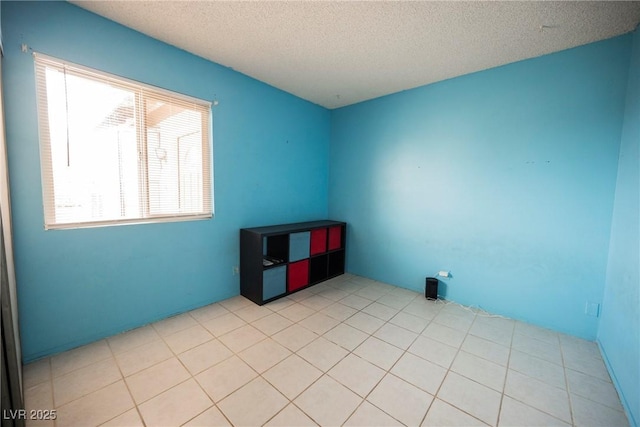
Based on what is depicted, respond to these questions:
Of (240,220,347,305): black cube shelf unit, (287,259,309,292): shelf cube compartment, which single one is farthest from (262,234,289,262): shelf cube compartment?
(287,259,309,292): shelf cube compartment

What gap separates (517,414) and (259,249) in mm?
2417

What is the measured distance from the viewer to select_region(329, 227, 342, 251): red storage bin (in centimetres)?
373

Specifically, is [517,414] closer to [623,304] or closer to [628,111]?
[623,304]

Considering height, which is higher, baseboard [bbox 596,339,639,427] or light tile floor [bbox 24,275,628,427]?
baseboard [bbox 596,339,639,427]

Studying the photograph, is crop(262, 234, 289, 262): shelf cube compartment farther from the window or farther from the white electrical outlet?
the white electrical outlet

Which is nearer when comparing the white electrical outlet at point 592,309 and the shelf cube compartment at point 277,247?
the white electrical outlet at point 592,309

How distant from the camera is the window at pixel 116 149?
74.6 inches

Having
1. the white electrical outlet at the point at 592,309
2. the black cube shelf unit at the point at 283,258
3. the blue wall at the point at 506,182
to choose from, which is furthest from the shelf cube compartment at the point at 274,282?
the white electrical outlet at the point at 592,309

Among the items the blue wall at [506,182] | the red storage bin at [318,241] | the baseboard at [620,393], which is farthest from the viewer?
the red storage bin at [318,241]

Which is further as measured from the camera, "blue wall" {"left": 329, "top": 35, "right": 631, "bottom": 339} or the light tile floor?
"blue wall" {"left": 329, "top": 35, "right": 631, "bottom": 339}

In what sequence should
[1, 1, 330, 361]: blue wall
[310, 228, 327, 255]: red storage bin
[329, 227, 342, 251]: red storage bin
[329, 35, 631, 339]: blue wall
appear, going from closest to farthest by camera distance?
[1, 1, 330, 361]: blue wall, [329, 35, 631, 339]: blue wall, [310, 228, 327, 255]: red storage bin, [329, 227, 342, 251]: red storage bin

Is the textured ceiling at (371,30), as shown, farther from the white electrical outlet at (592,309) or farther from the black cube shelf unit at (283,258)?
the white electrical outlet at (592,309)

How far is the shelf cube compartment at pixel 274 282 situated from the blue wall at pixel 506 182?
1.45 meters

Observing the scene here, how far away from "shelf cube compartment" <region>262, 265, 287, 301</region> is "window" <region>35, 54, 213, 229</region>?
1.02m
